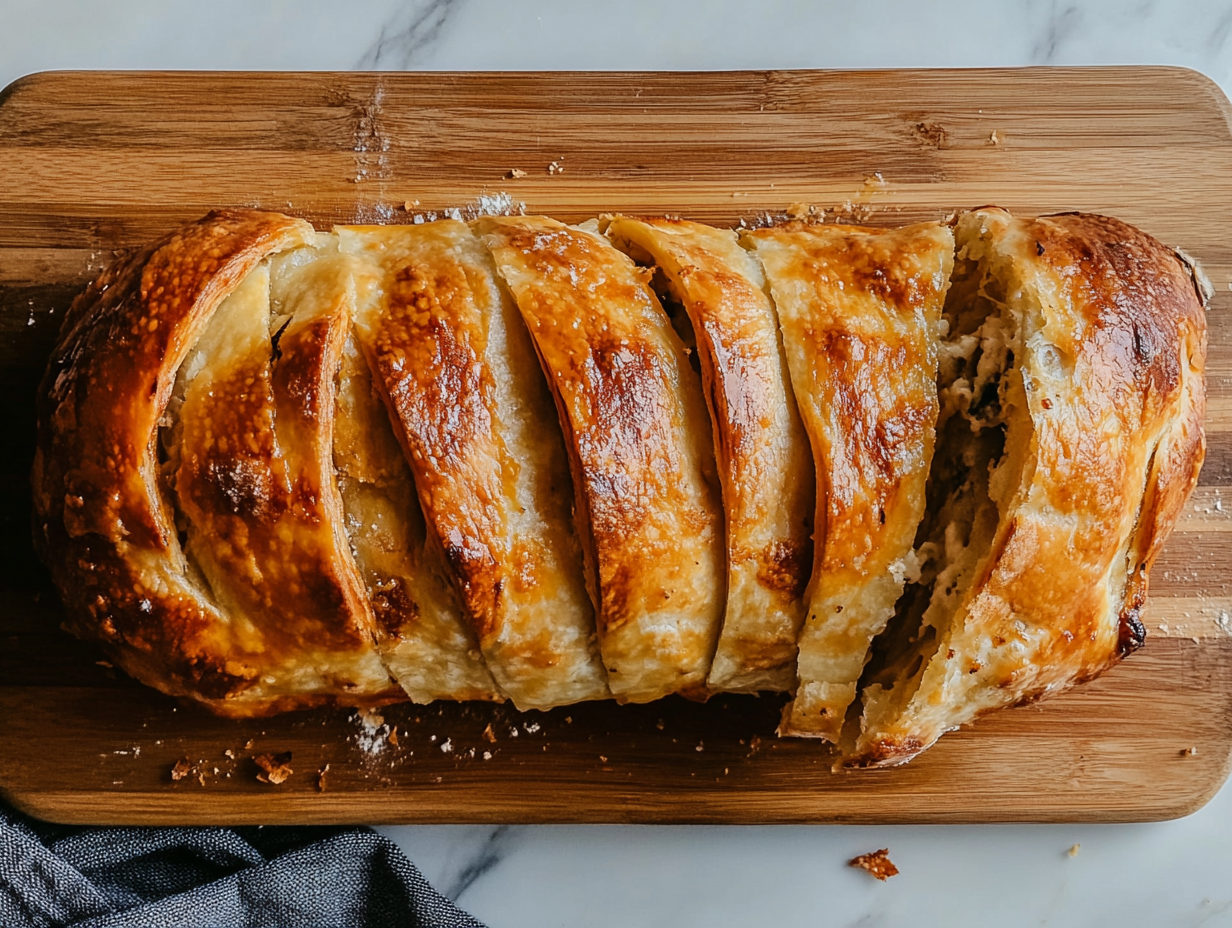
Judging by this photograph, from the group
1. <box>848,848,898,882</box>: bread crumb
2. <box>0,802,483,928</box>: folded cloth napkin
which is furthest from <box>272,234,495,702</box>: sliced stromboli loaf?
<box>848,848,898,882</box>: bread crumb

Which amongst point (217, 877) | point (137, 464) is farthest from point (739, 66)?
point (217, 877)

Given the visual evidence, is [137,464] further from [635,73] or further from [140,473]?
[635,73]

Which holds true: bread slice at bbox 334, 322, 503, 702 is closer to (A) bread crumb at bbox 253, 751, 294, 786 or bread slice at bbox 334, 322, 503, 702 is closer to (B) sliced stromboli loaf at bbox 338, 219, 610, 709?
(B) sliced stromboli loaf at bbox 338, 219, 610, 709

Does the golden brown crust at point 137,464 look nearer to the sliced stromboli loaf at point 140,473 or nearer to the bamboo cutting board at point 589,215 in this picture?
the sliced stromboli loaf at point 140,473

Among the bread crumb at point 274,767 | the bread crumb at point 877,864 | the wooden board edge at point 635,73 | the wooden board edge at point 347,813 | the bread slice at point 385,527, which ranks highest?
the wooden board edge at point 635,73

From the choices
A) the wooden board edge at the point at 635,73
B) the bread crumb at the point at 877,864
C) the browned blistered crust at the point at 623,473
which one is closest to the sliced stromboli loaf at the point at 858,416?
the browned blistered crust at the point at 623,473

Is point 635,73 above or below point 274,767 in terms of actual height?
above

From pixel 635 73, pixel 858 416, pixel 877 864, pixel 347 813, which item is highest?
pixel 635 73
